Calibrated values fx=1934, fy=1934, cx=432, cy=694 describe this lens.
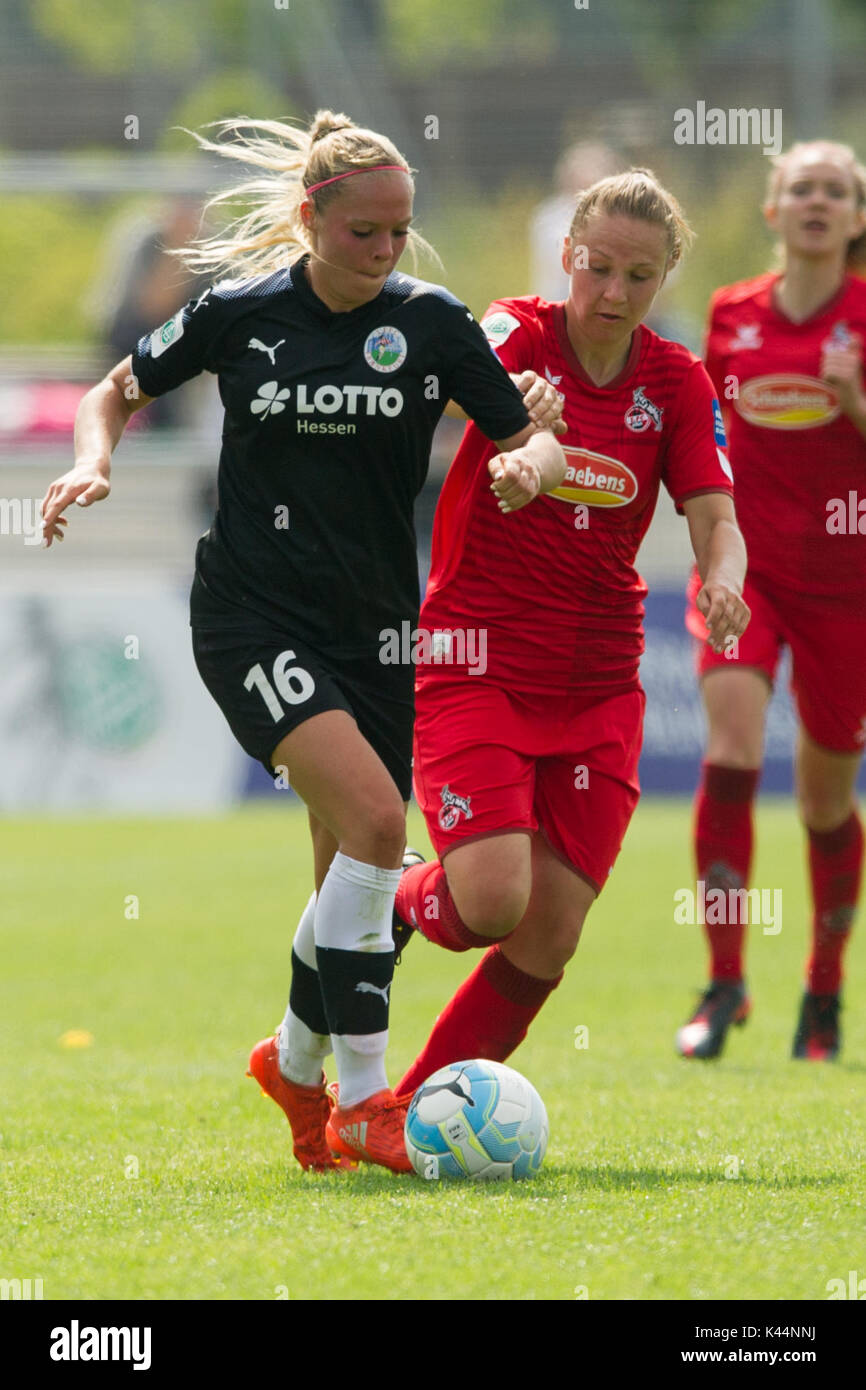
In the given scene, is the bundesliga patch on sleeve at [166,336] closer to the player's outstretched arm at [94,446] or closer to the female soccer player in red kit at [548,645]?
the player's outstretched arm at [94,446]

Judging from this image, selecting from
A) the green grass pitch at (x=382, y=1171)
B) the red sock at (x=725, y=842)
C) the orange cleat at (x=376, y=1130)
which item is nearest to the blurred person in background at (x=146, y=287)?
the green grass pitch at (x=382, y=1171)

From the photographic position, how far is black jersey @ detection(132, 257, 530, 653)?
13.9 feet

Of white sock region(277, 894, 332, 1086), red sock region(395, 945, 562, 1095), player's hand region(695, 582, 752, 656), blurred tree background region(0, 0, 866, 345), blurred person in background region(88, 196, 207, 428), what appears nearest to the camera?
player's hand region(695, 582, 752, 656)

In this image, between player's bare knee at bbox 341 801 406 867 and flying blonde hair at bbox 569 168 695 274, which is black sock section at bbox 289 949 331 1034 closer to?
player's bare knee at bbox 341 801 406 867

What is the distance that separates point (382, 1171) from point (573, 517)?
163 centimetres

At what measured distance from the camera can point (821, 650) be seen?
6445mm

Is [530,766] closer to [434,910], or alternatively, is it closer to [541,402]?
[434,910]

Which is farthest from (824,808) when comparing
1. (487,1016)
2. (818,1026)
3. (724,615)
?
(724,615)

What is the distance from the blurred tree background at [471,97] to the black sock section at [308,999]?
13.0 meters

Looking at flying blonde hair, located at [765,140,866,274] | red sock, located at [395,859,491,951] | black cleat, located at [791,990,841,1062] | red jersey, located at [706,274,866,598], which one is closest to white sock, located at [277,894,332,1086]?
red sock, located at [395,859,491,951]

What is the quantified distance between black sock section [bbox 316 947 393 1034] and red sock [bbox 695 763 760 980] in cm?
241

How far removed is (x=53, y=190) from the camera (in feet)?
62.6

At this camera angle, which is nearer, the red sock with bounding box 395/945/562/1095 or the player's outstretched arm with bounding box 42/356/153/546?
the player's outstretched arm with bounding box 42/356/153/546

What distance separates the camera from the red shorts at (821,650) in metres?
6.42
